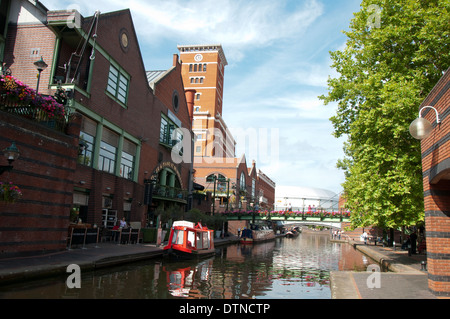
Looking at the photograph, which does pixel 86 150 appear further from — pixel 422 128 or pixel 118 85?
pixel 422 128

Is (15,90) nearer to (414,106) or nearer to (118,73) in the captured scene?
(118,73)

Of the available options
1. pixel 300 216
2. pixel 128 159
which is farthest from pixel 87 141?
pixel 300 216

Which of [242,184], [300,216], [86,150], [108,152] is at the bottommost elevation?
[300,216]

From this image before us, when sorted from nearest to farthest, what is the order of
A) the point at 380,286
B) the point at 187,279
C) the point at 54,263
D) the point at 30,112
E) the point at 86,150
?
the point at 380,286 < the point at 54,263 < the point at 187,279 < the point at 30,112 < the point at 86,150

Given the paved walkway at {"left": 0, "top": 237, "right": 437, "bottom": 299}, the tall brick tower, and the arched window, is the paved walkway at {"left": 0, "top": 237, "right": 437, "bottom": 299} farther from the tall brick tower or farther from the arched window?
the tall brick tower

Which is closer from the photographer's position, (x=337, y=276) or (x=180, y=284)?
(x=337, y=276)

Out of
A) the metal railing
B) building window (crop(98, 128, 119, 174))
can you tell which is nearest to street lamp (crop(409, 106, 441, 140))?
the metal railing

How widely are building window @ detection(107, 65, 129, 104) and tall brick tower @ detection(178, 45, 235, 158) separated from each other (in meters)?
48.3

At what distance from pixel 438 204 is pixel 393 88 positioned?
6.99 metres

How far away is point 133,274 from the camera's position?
14.4 meters

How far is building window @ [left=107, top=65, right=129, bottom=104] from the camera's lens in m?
26.1

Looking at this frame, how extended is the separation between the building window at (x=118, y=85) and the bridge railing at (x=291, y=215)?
25009mm

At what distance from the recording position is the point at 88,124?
23.4m

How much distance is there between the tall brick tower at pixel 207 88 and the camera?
78.3 m
